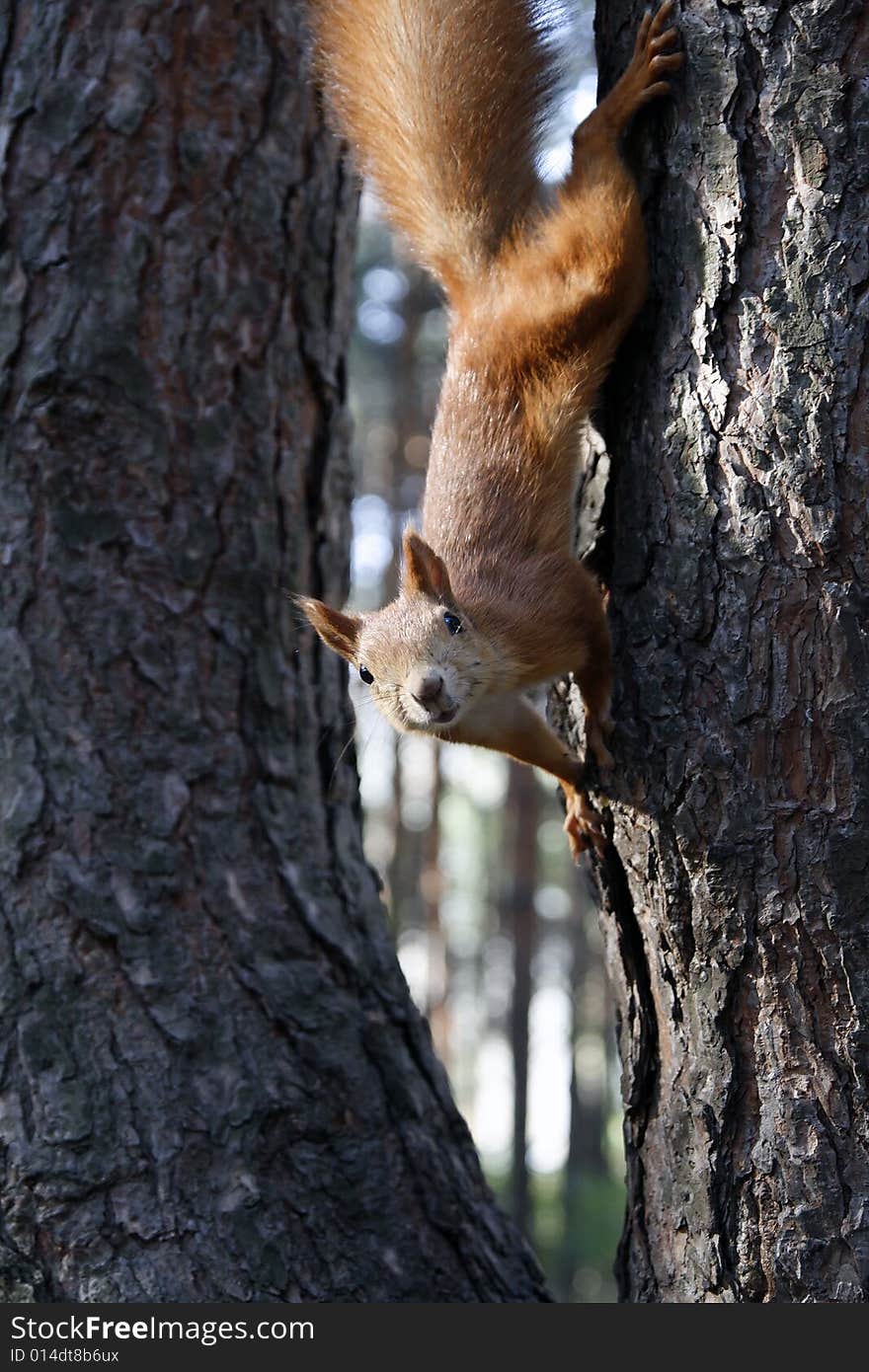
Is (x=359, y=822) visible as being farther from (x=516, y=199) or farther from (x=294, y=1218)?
(x=516, y=199)

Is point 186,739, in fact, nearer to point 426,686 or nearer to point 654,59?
point 426,686

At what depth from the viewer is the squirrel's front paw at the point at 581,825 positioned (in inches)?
92.6

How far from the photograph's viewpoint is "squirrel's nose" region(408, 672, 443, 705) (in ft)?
6.97

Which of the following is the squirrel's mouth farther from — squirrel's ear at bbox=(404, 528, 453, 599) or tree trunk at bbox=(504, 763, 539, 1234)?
→ tree trunk at bbox=(504, 763, 539, 1234)

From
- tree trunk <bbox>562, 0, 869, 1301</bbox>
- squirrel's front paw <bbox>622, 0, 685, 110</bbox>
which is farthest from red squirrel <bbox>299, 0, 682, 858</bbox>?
tree trunk <bbox>562, 0, 869, 1301</bbox>

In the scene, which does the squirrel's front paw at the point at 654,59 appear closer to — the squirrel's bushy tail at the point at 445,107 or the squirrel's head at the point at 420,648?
the squirrel's bushy tail at the point at 445,107

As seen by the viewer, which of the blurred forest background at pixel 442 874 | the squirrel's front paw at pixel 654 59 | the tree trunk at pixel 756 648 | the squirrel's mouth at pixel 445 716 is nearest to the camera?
the tree trunk at pixel 756 648

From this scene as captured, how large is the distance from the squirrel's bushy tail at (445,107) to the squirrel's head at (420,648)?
0.73m

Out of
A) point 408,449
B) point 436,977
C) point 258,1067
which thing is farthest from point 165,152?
point 436,977

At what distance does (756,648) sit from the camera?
6.40 feet

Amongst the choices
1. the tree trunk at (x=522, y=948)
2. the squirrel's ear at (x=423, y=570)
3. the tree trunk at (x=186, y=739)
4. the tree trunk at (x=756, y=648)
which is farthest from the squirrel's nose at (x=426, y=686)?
the tree trunk at (x=522, y=948)

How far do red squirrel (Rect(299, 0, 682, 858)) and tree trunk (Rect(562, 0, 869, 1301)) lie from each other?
0.37 ft

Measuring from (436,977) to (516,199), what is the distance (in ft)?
36.7

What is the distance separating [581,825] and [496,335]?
992mm
